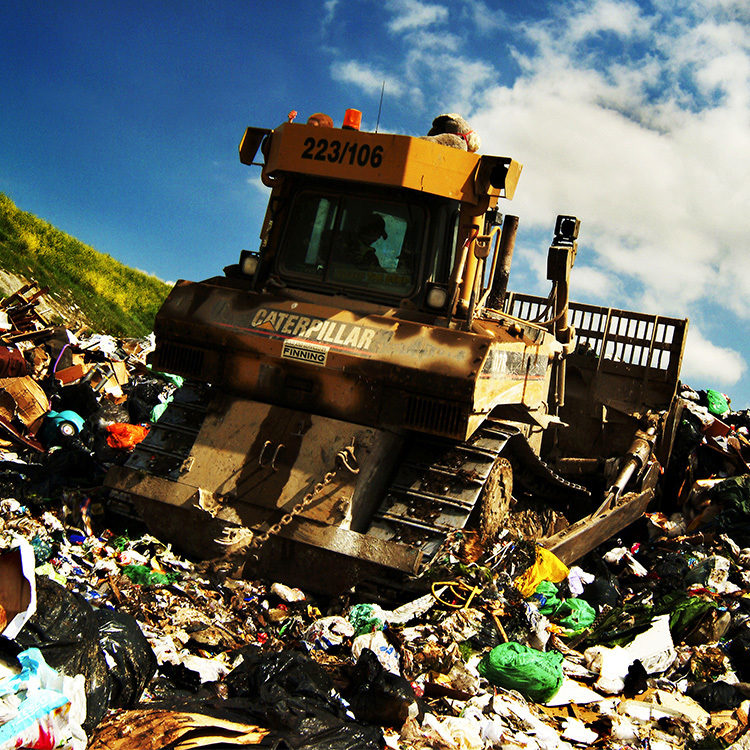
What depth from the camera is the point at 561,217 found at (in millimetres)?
6973

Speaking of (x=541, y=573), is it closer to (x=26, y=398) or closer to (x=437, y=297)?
(x=437, y=297)

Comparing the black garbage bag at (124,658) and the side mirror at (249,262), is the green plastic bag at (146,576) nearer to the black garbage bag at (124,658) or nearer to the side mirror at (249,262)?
the black garbage bag at (124,658)

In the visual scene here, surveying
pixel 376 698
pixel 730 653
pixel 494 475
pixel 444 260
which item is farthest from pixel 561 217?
pixel 376 698

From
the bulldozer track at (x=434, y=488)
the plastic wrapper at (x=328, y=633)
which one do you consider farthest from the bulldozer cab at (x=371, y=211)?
the plastic wrapper at (x=328, y=633)

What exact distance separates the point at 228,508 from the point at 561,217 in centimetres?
393

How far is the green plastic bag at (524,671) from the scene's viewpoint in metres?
4.26

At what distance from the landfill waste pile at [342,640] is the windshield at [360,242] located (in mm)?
1740

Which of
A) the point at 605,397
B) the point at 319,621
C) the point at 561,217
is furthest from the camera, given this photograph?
the point at 605,397

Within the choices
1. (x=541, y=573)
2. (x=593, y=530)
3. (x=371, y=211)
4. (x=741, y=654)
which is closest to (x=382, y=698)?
(x=541, y=573)

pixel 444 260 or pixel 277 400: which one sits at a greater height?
pixel 444 260

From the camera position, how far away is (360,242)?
5.34 metres

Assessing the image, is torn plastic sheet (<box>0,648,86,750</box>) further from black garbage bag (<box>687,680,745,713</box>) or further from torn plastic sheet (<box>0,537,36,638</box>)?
black garbage bag (<box>687,680,745,713</box>)

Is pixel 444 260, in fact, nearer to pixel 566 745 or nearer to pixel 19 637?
pixel 566 745

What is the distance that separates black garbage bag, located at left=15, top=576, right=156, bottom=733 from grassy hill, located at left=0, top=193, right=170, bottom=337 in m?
13.6
